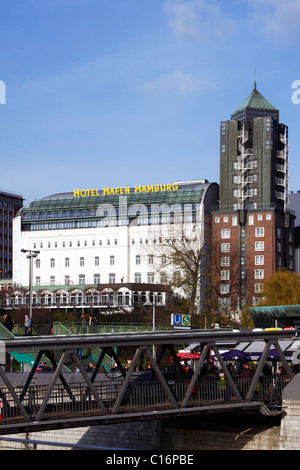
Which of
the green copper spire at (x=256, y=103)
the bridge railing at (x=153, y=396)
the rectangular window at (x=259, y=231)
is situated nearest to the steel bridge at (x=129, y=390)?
the bridge railing at (x=153, y=396)

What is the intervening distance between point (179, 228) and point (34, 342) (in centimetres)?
11186

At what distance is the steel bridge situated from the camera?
31938 millimetres

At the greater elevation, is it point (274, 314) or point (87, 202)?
point (87, 202)

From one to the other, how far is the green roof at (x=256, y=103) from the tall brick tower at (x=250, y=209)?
17.5 ft

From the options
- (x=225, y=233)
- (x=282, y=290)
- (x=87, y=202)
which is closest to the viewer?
(x=282, y=290)

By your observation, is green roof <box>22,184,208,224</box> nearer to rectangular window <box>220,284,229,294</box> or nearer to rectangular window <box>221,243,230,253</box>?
rectangular window <box>221,243,230,253</box>

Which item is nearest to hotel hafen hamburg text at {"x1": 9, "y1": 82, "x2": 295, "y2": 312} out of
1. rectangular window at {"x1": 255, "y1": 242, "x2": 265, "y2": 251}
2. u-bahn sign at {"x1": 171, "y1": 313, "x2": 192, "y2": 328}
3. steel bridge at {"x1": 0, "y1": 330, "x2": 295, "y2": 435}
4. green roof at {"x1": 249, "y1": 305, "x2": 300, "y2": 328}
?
rectangular window at {"x1": 255, "y1": 242, "x2": 265, "y2": 251}

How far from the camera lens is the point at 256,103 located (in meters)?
151

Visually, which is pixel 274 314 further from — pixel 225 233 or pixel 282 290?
pixel 225 233

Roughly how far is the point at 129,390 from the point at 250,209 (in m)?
107

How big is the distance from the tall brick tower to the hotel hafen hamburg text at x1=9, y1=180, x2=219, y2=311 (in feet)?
12.7

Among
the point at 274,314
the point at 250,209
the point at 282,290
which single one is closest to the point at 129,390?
the point at 274,314

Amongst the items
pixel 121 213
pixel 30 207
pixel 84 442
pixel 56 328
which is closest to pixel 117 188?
pixel 121 213

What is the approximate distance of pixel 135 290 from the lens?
467ft
